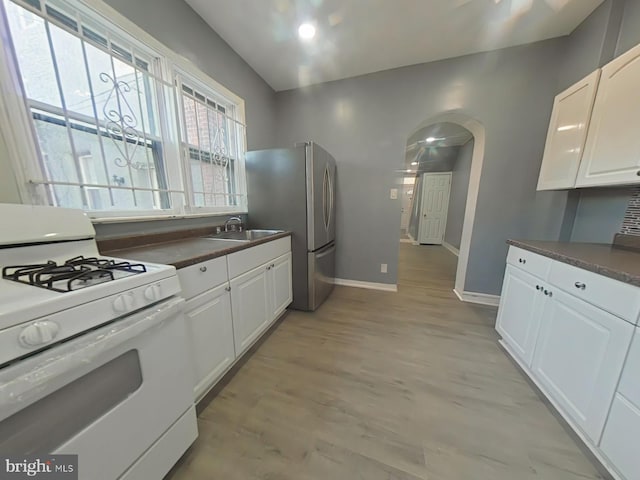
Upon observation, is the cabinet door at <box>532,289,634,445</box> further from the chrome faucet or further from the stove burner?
the chrome faucet

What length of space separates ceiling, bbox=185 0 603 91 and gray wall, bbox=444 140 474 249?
278 cm

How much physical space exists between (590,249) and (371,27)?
95.7 inches

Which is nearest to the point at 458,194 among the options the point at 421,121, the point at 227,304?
the point at 421,121

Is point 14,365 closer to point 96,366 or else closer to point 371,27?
point 96,366

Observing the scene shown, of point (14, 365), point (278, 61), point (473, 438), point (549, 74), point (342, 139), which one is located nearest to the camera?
point (14, 365)

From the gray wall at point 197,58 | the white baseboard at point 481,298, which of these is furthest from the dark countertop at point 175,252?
the white baseboard at point 481,298

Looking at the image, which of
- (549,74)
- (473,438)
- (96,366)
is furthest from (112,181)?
(549,74)

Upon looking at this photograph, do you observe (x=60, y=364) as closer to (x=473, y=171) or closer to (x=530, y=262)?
(x=530, y=262)

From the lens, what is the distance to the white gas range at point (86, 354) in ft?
1.74

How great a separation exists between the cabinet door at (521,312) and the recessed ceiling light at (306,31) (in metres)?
2.65

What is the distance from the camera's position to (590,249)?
147cm

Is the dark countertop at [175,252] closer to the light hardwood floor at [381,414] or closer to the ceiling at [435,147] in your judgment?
the light hardwood floor at [381,414]

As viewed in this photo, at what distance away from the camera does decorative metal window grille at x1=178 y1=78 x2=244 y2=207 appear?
186 cm

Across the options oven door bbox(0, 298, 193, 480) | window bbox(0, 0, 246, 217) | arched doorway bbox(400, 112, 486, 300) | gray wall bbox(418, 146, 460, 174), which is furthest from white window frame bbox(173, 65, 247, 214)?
gray wall bbox(418, 146, 460, 174)
